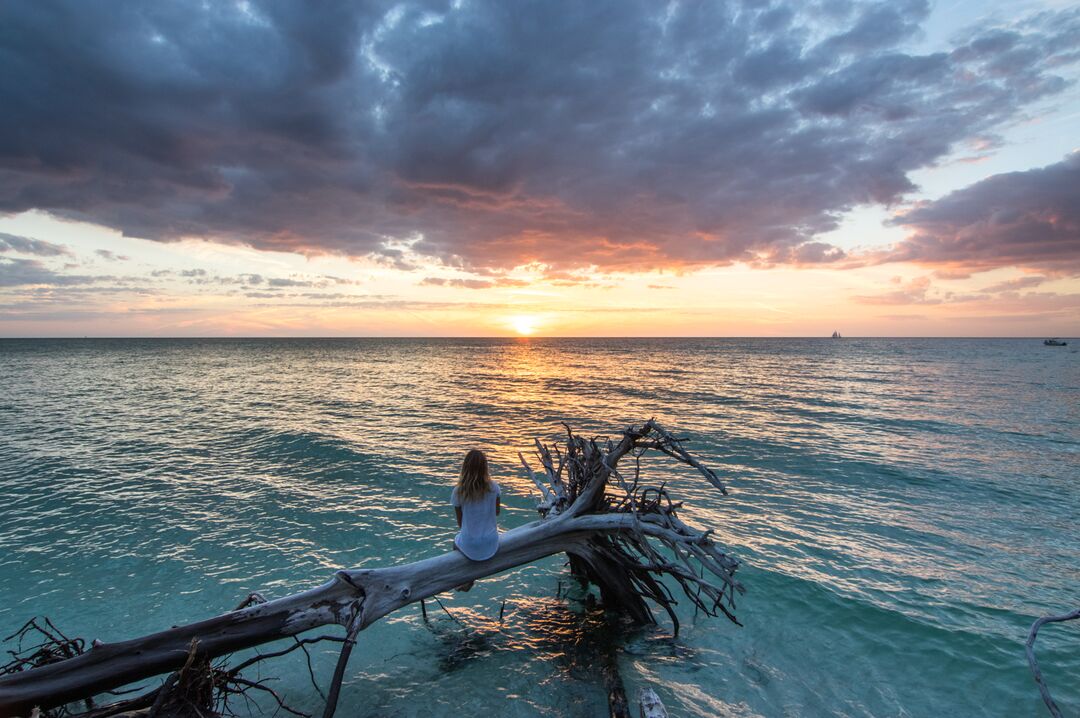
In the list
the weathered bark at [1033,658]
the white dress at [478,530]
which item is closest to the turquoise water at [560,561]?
the white dress at [478,530]

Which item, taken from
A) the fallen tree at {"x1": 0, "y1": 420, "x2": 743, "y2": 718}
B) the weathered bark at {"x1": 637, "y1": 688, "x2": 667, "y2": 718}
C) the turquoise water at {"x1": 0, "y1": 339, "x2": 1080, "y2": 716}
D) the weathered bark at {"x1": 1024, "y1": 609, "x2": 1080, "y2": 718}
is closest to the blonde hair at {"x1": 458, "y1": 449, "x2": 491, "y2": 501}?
the fallen tree at {"x1": 0, "y1": 420, "x2": 743, "y2": 718}

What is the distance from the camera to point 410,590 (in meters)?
6.83

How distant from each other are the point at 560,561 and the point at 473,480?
16.8 feet

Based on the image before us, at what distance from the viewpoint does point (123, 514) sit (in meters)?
14.2

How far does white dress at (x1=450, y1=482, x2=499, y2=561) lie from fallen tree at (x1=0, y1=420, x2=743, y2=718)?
181 millimetres

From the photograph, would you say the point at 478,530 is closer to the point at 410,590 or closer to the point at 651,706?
the point at 410,590

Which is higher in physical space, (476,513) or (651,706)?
(476,513)

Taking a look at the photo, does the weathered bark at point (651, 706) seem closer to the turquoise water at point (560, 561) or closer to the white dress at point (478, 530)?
the turquoise water at point (560, 561)

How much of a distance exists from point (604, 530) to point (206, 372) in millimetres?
73751

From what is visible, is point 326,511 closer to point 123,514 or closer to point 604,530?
point 123,514

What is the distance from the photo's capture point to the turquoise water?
24.2 ft

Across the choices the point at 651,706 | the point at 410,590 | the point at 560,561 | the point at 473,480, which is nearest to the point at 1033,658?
the point at 651,706

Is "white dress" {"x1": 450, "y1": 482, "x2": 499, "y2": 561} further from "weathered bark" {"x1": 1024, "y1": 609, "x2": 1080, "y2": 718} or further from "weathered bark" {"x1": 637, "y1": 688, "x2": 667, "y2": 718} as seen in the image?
"weathered bark" {"x1": 1024, "y1": 609, "x2": 1080, "y2": 718}

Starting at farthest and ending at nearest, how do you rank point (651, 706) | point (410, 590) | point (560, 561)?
point (560, 561), point (410, 590), point (651, 706)
